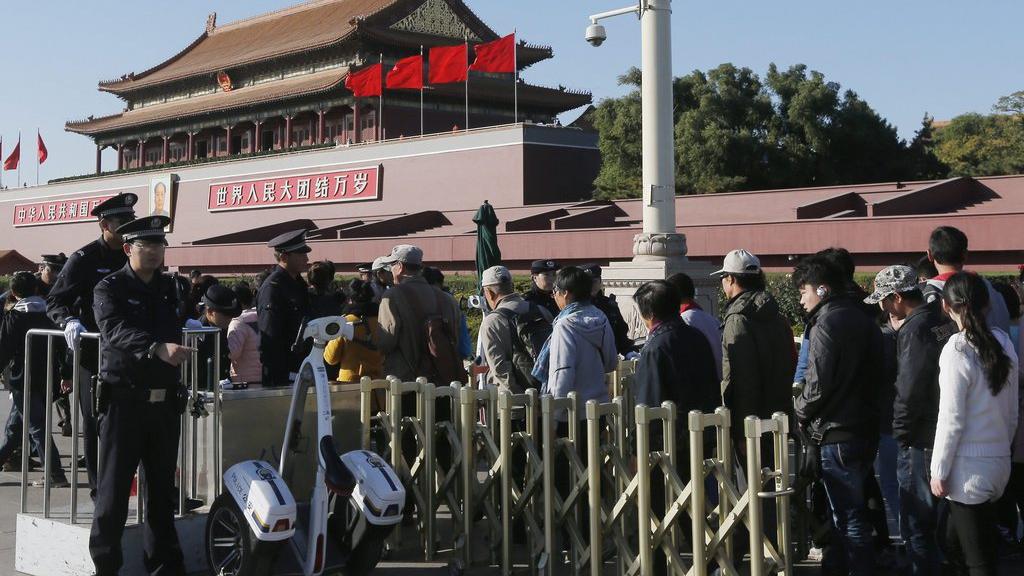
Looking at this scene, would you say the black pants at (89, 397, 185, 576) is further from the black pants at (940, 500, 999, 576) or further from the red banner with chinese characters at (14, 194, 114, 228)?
→ the red banner with chinese characters at (14, 194, 114, 228)

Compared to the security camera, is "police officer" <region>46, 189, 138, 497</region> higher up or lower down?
lower down

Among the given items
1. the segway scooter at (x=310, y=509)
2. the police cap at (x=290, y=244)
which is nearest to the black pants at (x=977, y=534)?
the segway scooter at (x=310, y=509)

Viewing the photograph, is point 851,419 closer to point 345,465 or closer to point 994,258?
point 345,465

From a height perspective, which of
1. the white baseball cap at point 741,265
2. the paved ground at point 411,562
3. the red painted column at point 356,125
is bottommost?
the paved ground at point 411,562

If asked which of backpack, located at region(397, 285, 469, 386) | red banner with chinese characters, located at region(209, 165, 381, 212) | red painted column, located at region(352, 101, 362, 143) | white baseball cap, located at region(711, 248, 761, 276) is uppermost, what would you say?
red painted column, located at region(352, 101, 362, 143)

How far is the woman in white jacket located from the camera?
13.3 feet

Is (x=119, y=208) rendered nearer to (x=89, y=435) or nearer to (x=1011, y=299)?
(x=89, y=435)

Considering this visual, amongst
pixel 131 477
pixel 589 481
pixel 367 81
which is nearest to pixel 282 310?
pixel 131 477

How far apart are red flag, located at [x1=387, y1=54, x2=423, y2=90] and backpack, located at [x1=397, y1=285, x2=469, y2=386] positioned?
2496 cm

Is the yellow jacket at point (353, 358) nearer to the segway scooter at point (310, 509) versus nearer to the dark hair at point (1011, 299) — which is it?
the segway scooter at point (310, 509)

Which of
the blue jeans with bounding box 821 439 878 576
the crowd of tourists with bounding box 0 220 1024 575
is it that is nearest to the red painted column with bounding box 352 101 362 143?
the crowd of tourists with bounding box 0 220 1024 575

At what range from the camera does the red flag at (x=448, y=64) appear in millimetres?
28688

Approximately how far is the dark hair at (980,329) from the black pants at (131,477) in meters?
3.21

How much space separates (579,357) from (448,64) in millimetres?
24411
